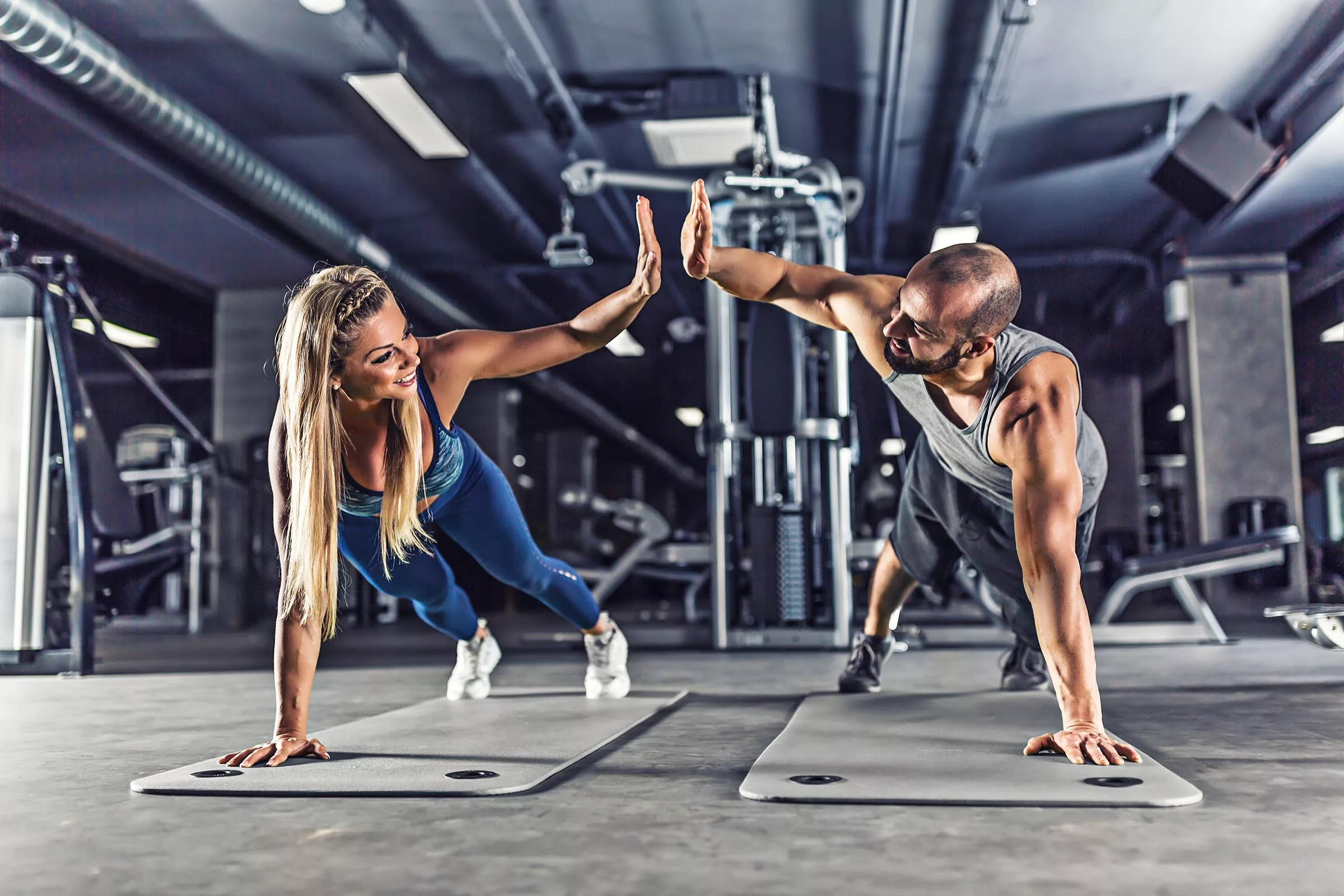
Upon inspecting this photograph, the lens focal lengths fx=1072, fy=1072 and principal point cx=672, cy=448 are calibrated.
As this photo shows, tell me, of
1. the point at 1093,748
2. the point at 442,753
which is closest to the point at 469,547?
the point at 442,753

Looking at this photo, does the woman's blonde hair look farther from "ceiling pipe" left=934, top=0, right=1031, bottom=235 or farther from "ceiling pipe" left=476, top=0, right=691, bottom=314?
"ceiling pipe" left=934, top=0, right=1031, bottom=235

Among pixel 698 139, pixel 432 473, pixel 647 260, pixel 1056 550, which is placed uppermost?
pixel 698 139

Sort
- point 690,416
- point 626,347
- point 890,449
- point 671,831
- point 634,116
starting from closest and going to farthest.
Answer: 1. point 671,831
2. point 634,116
3. point 626,347
4. point 690,416
5. point 890,449

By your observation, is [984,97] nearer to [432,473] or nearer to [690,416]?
[432,473]

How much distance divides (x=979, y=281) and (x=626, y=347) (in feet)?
30.8

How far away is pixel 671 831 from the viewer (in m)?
1.40

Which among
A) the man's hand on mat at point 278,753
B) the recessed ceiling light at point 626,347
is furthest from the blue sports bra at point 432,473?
the recessed ceiling light at point 626,347

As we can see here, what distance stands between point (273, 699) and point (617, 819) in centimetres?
206

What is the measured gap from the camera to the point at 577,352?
2.17 meters

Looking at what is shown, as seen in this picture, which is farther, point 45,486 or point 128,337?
point 128,337

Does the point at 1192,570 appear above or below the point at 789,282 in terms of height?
below

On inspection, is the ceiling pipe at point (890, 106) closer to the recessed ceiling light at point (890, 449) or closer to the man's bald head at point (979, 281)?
the man's bald head at point (979, 281)

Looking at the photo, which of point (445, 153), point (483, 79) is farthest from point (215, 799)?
point (445, 153)

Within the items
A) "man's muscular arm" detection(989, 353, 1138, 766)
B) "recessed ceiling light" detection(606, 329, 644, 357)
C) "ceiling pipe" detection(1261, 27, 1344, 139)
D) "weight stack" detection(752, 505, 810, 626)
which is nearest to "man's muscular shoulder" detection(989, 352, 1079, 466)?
"man's muscular arm" detection(989, 353, 1138, 766)
